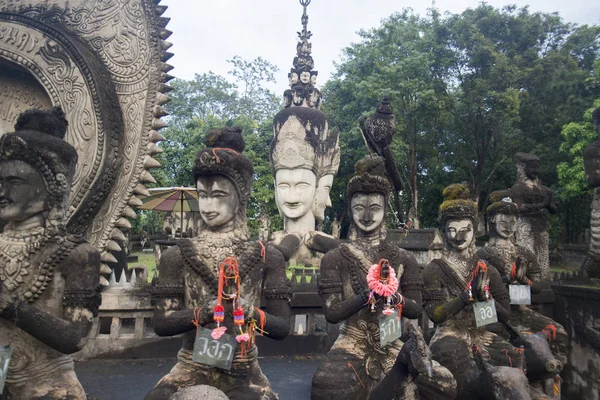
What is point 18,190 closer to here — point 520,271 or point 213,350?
point 213,350

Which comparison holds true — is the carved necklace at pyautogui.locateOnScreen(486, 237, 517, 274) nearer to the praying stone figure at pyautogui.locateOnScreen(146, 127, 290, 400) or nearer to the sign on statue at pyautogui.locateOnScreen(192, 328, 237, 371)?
the praying stone figure at pyautogui.locateOnScreen(146, 127, 290, 400)

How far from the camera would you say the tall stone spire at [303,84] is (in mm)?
9906

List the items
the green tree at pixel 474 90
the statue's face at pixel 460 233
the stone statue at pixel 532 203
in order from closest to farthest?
the statue's face at pixel 460 233 → the stone statue at pixel 532 203 → the green tree at pixel 474 90

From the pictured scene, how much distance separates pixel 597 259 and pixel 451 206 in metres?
2.86

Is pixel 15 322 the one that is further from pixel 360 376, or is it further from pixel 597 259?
pixel 597 259

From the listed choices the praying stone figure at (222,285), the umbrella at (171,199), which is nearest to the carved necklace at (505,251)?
the praying stone figure at (222,285)

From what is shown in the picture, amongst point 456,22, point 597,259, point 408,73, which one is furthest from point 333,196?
point 597,259

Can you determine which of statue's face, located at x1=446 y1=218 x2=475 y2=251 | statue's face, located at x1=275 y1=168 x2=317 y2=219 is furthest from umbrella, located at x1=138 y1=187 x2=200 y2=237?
statue's face, located at x1=446 y1=218 x2=475 y2=251

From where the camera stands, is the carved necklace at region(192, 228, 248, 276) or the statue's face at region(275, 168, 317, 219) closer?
the carved necklace at region(192, 228, 248, 276)

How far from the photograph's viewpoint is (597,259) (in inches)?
245

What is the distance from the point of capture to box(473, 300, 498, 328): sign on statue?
4.49 metres

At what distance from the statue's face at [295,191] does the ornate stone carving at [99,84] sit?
11.6ft

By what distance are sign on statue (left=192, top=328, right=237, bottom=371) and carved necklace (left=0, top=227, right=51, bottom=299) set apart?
1.18 metres

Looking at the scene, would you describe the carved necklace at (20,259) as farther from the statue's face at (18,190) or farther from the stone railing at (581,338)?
the stone railing at (581,338)
